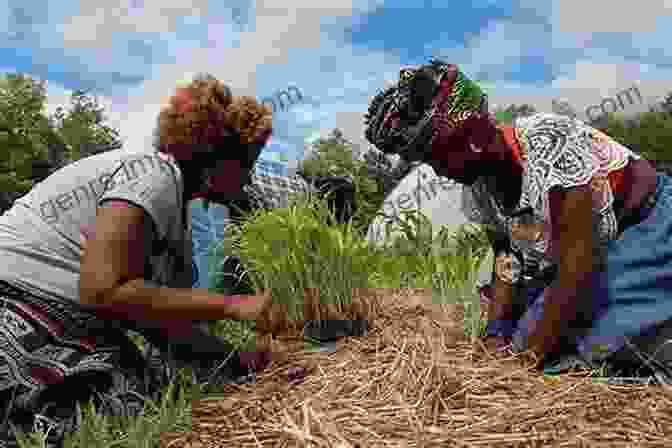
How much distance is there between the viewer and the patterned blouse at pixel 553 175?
1.64 metres

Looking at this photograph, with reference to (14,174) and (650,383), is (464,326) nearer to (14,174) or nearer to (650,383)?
(650,383)

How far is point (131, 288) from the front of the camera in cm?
146

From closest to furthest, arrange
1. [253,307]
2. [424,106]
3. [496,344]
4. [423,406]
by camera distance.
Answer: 1. [423,406]
2. [253,307]
3. [424,106]
4. [496,344]

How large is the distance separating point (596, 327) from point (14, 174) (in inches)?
589

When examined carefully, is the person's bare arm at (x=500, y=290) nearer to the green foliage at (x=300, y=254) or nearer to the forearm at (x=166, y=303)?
the green foliage at (x=300, y=254)

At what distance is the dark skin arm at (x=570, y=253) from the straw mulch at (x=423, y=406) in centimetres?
17

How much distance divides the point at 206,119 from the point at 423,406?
2.90 ft

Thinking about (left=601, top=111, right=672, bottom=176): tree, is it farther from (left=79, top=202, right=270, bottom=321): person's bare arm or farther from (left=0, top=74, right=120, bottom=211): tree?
(left=79, top=202, right=270, bottom=321): person's bare arm

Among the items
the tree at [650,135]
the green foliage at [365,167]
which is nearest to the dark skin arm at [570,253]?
the green foliage at [365,167]

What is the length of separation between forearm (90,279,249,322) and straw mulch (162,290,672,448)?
0.83 ft

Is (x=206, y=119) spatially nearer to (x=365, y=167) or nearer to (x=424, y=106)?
(x=424, y=106)

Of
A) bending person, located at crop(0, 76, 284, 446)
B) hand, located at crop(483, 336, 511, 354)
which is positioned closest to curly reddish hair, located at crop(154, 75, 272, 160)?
bending person, located at crop(0, 76, 284, 446)

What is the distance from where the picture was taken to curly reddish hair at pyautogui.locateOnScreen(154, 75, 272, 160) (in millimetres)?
1611

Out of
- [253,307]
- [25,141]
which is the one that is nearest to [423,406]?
[253,307]
